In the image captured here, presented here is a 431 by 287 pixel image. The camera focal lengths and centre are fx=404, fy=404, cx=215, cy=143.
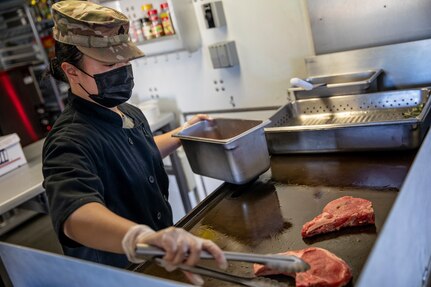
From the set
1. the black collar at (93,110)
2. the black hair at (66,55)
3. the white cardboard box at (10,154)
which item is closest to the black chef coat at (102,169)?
the black collar at (93,110)

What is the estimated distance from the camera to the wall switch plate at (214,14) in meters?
2.22

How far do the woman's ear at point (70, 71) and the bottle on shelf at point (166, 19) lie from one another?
3.59 ft

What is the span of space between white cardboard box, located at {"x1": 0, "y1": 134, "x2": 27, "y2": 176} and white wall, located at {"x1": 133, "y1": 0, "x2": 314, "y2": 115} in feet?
3.06

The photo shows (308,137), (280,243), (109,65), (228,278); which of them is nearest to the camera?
(228,278)

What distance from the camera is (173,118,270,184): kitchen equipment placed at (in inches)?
53.5

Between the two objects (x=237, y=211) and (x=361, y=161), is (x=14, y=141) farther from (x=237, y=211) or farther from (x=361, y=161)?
(x=361, y=161)

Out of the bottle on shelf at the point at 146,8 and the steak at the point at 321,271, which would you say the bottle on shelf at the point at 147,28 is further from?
the steak at the point at 321,271

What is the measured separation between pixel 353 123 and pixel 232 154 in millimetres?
464

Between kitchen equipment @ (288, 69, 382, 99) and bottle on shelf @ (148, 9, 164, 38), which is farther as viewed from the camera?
bottle on shelf @ (148, 9, 164, 38)

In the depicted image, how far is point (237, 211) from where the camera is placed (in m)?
1.34

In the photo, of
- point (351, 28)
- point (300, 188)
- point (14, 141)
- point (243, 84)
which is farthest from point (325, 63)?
point (14, 141)

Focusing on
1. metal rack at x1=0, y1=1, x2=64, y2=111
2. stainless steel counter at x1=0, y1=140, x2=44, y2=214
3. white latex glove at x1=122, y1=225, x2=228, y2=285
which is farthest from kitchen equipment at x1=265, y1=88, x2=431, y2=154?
metal rack at x1=0, y1=1, x2=64, y2=111

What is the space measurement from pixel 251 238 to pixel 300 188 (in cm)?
30

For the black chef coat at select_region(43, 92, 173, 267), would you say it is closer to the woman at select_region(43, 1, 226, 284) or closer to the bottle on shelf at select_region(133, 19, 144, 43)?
the woman at select_region(43, 1, 226, 284)
